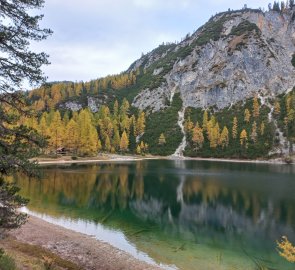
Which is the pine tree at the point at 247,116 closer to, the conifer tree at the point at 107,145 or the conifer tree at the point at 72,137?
the conifer tree at the point at 107,145

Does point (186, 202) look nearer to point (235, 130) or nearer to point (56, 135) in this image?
point (56, 135)

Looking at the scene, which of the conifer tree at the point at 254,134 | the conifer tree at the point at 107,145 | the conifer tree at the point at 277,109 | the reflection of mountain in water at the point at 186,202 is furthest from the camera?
the conifer tree at the point at 277,109

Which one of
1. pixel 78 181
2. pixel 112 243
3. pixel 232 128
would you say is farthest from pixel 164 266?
pixel 232 128

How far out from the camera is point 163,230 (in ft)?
116

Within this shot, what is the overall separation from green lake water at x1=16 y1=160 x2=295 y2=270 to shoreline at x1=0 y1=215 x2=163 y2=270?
2001 mm

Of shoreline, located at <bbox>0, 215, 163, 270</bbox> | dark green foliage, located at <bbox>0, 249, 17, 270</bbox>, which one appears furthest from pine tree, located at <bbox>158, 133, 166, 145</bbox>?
dark green foliage, located at <bbox>0, 249, 17, 270</bbox>

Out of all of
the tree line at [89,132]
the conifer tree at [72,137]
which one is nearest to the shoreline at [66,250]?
the tree line at [89,132]

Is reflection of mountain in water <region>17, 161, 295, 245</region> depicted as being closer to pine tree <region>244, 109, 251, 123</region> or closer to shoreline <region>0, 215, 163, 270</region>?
shoreline <region>0, 215, 163, 270</region>

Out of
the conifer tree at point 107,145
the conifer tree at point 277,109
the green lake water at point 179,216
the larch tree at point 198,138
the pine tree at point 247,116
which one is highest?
the conifer tree at point 277,109

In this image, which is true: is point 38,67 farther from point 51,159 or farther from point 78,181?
point 51,159

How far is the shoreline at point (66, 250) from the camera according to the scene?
2248cm

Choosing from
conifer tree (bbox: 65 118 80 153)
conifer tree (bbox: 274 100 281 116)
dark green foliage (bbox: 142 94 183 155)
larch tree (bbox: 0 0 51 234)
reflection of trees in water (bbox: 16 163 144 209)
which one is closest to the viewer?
larch tree (bbox: 0 0 51 234)

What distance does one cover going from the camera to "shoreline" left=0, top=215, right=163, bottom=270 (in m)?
22.5

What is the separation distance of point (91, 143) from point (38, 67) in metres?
123
